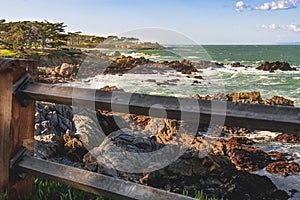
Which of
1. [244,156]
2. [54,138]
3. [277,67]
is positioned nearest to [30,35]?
[277,67]

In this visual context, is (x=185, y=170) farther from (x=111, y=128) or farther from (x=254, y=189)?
(x=111, y=128)

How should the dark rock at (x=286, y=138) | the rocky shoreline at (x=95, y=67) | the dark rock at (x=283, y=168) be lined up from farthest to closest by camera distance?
1. the rocky shoreline at (x=95, y=67)
2. the dark rock at (x=286, y=138)
3. the dark rock at (x=283, y=168)

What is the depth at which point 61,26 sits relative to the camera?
52.9 meters

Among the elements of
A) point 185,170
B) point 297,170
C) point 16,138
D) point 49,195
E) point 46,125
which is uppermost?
point 16,138

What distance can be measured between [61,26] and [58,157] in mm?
50703

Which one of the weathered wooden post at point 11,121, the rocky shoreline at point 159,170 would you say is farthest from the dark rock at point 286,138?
the weathered wooden post at point 11,121

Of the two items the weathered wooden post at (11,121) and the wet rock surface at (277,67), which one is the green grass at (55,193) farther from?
the wet rock surface at (277,67)

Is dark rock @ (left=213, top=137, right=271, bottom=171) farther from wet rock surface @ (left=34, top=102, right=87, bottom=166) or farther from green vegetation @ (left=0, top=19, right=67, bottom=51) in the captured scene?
green vegetation @ (left=0, top=19, right=67, bottom=51)

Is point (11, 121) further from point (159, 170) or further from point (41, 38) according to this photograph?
point (41, 38)

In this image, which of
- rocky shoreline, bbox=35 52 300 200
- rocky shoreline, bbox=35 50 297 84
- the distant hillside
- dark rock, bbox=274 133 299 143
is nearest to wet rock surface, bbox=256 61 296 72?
rocky shoreline, bbox=35 50 297 84

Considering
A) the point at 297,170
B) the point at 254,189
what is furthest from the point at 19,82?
the point at 297,170

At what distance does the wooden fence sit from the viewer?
1.40 metres

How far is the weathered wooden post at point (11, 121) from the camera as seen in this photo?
1.92 metres

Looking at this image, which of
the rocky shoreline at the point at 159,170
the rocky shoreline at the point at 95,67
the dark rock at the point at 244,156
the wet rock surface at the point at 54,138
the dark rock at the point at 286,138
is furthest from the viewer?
the rocky shoreline at the point at 95,67
